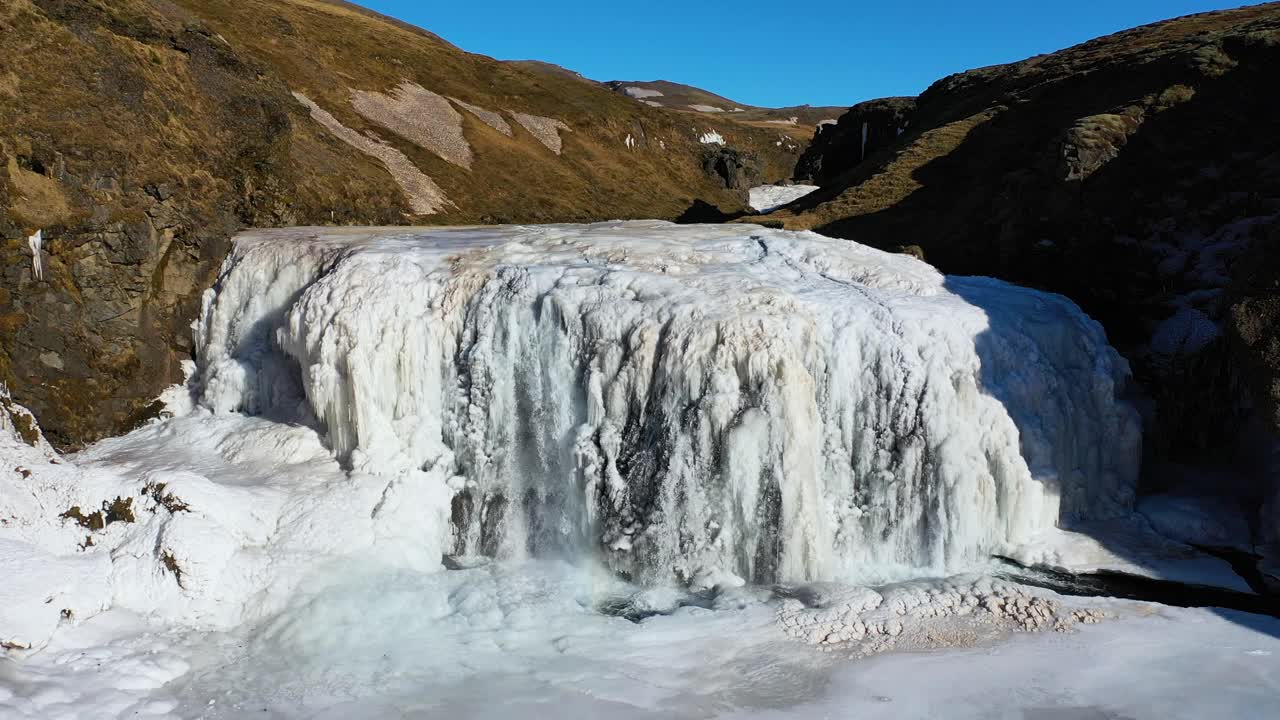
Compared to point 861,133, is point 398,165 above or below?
below

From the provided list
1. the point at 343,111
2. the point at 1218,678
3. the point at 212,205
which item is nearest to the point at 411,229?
the point at 212,205

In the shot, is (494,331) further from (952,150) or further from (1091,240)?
(952,150)

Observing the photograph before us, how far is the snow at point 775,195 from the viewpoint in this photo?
153 feet

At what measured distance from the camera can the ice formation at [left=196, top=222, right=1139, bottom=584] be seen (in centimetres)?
1059

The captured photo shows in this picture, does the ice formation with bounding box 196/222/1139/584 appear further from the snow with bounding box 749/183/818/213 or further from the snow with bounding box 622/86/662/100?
the snow with bounding box 622/86/662/100

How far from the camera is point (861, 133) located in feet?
142

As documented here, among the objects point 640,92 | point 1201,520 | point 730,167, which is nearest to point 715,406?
point 1201,520

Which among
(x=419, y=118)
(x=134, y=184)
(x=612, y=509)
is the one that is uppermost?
(x=419, y=118)

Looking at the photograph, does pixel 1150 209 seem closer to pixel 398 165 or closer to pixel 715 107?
pixel 398 165

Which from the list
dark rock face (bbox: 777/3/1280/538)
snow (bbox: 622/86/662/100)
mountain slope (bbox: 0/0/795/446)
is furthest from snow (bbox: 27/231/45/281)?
snow (bbox: 622/86/662/100)

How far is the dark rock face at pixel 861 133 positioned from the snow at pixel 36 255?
1293 inches

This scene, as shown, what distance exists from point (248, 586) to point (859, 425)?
7.65m

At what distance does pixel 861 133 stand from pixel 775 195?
6.74 m

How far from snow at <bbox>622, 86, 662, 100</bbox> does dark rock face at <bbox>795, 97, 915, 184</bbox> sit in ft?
232
